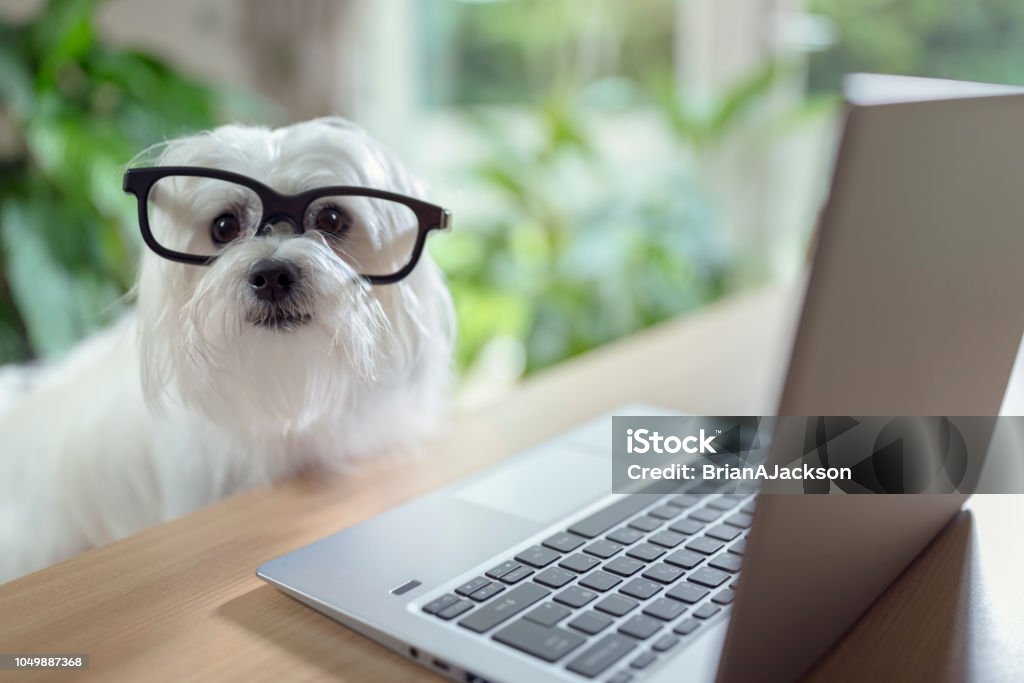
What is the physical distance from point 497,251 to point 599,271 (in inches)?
15.2

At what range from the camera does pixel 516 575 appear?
1.77 feet

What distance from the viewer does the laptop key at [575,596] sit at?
0.51 meters

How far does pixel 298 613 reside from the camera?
54 centimetres

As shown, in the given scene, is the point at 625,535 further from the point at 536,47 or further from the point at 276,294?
the point at 536,47

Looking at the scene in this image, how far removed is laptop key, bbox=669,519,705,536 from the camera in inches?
23.5

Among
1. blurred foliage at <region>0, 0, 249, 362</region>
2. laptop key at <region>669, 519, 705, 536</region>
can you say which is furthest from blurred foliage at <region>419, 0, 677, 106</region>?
laptop key at <region>669, 519, 705, 536</region>

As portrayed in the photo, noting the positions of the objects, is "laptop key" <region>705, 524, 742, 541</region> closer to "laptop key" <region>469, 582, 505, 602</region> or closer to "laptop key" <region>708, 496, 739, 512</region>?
"laptop key" <region>708, 496, 739, 512</region>

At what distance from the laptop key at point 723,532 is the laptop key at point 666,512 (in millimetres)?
35

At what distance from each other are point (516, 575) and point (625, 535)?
9 cm

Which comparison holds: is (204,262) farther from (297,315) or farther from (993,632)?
(993,632)

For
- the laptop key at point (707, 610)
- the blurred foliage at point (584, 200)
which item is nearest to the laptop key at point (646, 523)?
the laptop key at point (707, 610)

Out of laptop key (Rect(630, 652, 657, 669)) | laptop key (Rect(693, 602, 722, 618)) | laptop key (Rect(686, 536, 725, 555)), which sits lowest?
laptop key (Rect(630, 652, 657, 669))

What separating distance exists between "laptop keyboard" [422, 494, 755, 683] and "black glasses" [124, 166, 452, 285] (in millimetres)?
256
